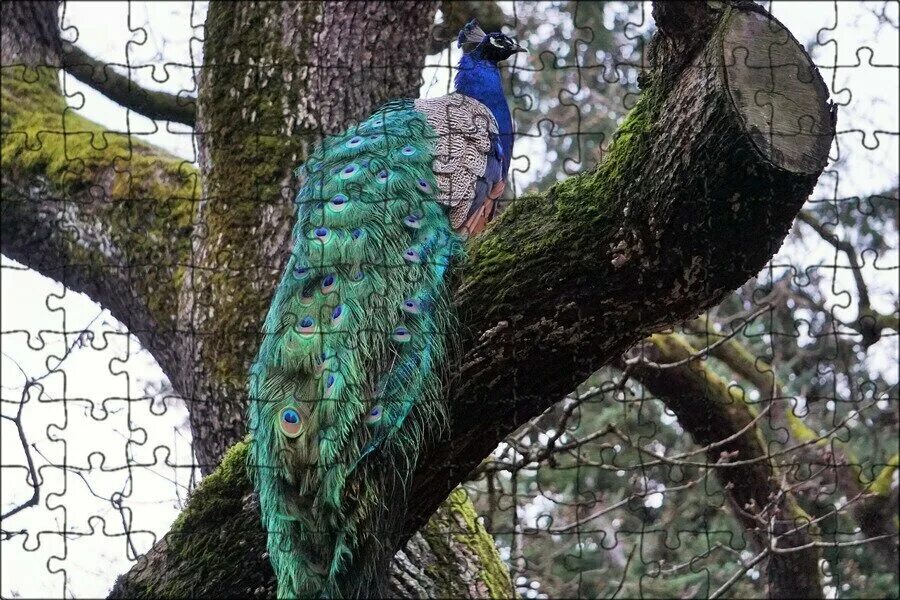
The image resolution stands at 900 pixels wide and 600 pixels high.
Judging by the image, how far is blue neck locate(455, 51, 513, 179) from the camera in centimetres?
557

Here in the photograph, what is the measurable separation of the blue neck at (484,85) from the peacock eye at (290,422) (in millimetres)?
2343

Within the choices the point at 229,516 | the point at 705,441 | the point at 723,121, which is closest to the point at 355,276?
the point at 229,516

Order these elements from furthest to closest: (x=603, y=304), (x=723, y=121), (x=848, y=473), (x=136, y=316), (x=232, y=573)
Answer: (x=848, y=473), (x=136, y=316), (x=232, y=573), (x=603, y=304), (x=723, y=121)

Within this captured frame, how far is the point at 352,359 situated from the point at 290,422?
0.27 metres

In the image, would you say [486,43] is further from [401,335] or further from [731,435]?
[401,335]

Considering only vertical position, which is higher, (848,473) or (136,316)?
(136,316)

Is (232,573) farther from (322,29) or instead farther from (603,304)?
(322,29)

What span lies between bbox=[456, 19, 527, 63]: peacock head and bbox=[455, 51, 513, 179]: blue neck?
0.09ft

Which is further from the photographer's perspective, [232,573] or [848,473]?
[848,473]

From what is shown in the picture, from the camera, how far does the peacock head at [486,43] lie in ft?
18.7

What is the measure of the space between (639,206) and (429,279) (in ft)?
2.64

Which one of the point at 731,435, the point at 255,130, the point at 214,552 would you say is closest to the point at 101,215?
the point at 255,130

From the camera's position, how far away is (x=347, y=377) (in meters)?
3.54

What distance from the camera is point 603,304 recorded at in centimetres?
338
